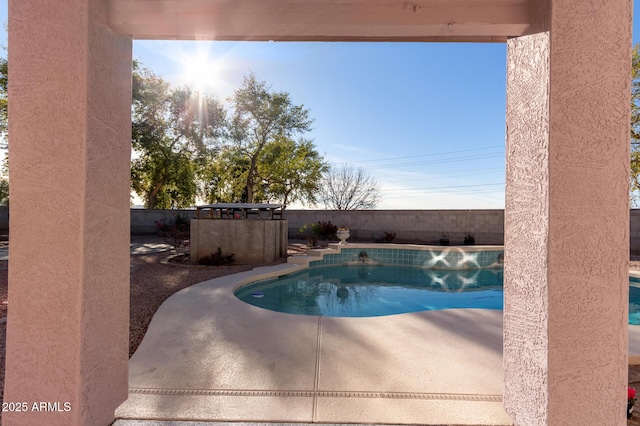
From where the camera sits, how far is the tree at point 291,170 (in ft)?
65.6

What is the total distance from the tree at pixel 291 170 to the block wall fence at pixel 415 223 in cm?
368

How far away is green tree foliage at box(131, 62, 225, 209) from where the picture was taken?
56.6 feet

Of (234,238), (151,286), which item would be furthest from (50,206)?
(234,238)

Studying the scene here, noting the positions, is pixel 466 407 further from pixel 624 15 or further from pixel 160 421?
pixel 624 15

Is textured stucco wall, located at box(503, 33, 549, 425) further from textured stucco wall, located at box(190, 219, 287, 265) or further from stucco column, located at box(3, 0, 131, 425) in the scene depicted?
textured stucco wall, located at box(190, 219, 287, 265)

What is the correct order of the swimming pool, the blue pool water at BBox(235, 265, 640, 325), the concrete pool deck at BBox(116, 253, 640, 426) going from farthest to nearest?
1. the swimming pool
2. the blue pool water at BBox(235, 265, 640, 325)
3. the concrete pool deck at BBox(116, 253, 640, 426)

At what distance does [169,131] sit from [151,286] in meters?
15.9

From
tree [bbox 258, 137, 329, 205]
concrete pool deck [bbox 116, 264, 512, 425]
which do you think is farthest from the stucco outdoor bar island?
tree [bbox 258, 137, 329, 205]

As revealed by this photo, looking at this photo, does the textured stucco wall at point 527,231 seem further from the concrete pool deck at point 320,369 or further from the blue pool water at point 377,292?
the blue pool water at point 377,292

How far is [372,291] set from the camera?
306 inches

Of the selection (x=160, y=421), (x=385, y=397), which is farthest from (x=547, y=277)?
(x=160, y=421)

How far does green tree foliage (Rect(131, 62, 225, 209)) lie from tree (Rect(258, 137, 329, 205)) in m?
4.11

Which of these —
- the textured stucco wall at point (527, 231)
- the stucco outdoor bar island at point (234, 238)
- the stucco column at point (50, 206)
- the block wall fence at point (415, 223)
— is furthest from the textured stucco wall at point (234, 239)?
the block wall fence at point (415, 223)

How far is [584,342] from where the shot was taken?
1.67 meters
